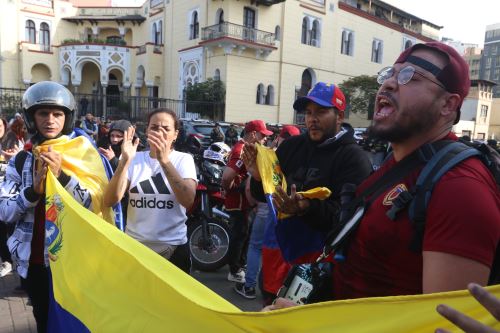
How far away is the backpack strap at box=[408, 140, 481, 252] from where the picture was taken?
127cm

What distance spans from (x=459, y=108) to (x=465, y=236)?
0.61 meters

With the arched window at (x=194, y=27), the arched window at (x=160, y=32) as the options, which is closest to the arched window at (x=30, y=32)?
the arched window at (x=160, y=32)

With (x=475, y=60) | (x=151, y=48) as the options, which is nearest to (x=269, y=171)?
(x=151, y=48)

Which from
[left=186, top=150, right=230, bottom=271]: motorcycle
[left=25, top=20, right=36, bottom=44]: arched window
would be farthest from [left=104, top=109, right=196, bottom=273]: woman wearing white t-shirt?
[left=25, top=20, right=36, bottom=44]: arched window

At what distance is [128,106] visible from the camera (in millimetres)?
24688

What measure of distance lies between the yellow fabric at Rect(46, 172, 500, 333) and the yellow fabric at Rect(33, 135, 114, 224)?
240 mm

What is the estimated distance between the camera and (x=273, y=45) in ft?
96.6

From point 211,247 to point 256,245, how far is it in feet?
3.84

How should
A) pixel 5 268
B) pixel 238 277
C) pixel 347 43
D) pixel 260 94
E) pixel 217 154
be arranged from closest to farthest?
pixel 5 268 → pixel 238 277 → pixel 217 154 → pixel 260 94 → pixel 347 43

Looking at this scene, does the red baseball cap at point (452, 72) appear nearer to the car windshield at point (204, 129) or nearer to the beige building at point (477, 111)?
the car windshield at point (204, 129)

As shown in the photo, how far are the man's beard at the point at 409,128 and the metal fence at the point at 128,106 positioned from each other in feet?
73.5

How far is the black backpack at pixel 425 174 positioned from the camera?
49.9 inches

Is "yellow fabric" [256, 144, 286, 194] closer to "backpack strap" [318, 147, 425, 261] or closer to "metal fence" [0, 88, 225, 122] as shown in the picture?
"backpack strap" [318, 147, 425, 261]

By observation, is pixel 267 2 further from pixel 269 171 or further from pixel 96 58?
pixel 269 171
